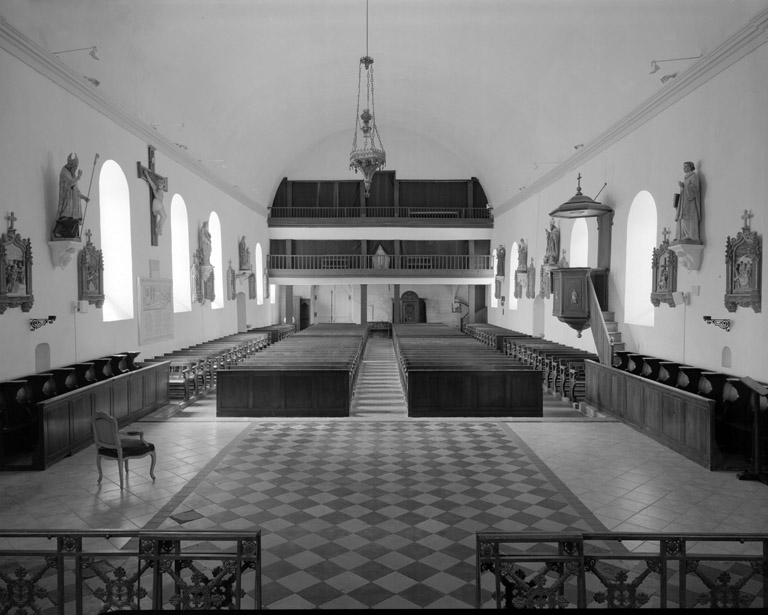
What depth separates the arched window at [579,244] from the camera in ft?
48.4

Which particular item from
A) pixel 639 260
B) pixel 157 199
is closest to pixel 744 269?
pixel 639 260

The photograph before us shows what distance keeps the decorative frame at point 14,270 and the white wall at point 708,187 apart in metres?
9.85

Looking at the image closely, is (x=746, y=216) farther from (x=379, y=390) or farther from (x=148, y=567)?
(x=148, y=567)

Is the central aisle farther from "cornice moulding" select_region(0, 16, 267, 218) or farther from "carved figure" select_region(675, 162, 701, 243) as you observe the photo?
"cornice moulding" select_region(0, 16, 267, 218)

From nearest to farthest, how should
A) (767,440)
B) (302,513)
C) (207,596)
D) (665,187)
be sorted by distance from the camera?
(207,596) → (302,513) → (767,440) → (665,187)

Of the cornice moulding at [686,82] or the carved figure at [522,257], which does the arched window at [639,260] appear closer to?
the cornice moulding at [686,82]

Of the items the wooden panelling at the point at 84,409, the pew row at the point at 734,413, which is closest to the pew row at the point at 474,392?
the pew row at the point at 734,413

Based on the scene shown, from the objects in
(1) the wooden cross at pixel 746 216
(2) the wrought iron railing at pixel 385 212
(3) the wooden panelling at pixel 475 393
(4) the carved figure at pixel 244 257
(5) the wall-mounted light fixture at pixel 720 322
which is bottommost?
(3) the wooden panelling at pixel 475 393

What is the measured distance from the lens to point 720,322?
8383 mm

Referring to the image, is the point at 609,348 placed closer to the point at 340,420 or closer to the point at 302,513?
the point at 340,420

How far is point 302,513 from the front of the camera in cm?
555

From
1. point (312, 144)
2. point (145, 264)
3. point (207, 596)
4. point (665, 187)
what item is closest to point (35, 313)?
point (145, 264)

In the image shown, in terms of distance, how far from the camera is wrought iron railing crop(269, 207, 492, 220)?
25969 mm

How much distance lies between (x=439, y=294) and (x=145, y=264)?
740 inches
